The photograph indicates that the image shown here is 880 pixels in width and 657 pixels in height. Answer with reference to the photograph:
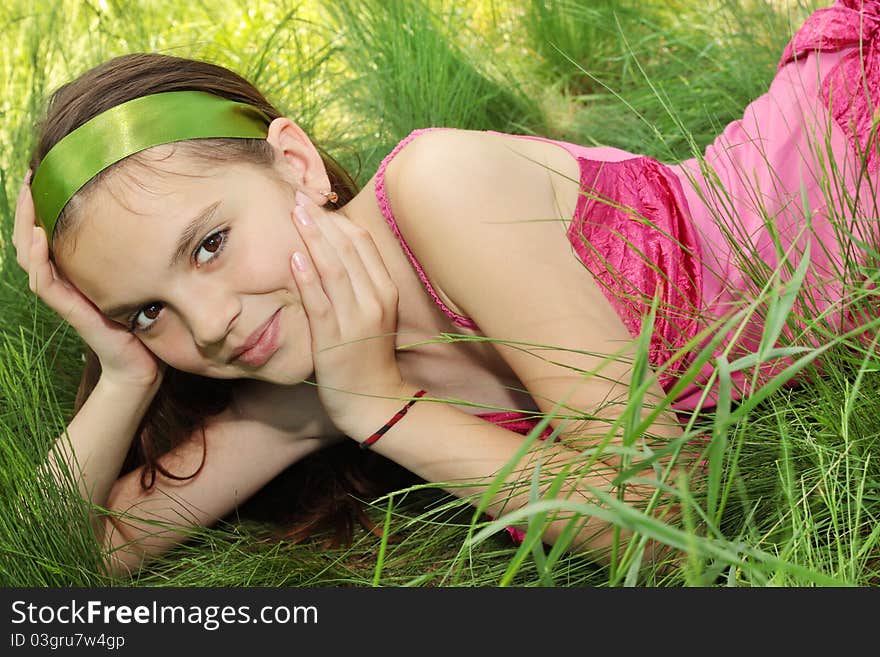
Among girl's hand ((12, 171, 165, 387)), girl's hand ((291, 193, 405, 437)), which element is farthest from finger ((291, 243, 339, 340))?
girl's hand ((12, 171, 165, 387))

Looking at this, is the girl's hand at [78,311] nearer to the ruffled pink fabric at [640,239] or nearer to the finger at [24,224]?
the finger at [24,224]

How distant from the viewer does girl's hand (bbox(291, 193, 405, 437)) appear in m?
1.50

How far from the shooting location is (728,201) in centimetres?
150

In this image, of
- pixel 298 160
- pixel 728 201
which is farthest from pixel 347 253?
pixel 728 201

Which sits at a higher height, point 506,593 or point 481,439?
point 506,593

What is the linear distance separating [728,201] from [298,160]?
653mm

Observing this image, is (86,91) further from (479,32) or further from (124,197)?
(479,32)

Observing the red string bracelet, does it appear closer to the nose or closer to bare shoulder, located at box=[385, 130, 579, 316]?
bare shoulder, located at box=[385, 130, 579, 316]

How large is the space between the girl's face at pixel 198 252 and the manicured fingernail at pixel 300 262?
0.01m

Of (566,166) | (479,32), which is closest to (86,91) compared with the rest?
(566,166)

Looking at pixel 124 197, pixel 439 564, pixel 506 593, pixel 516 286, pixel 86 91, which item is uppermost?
pixel 86 91

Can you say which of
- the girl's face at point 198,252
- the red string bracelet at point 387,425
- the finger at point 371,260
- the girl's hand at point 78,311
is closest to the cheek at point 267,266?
the girl's face at point 198,252

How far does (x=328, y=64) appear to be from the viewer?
272cm

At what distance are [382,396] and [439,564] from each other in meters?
0.32
